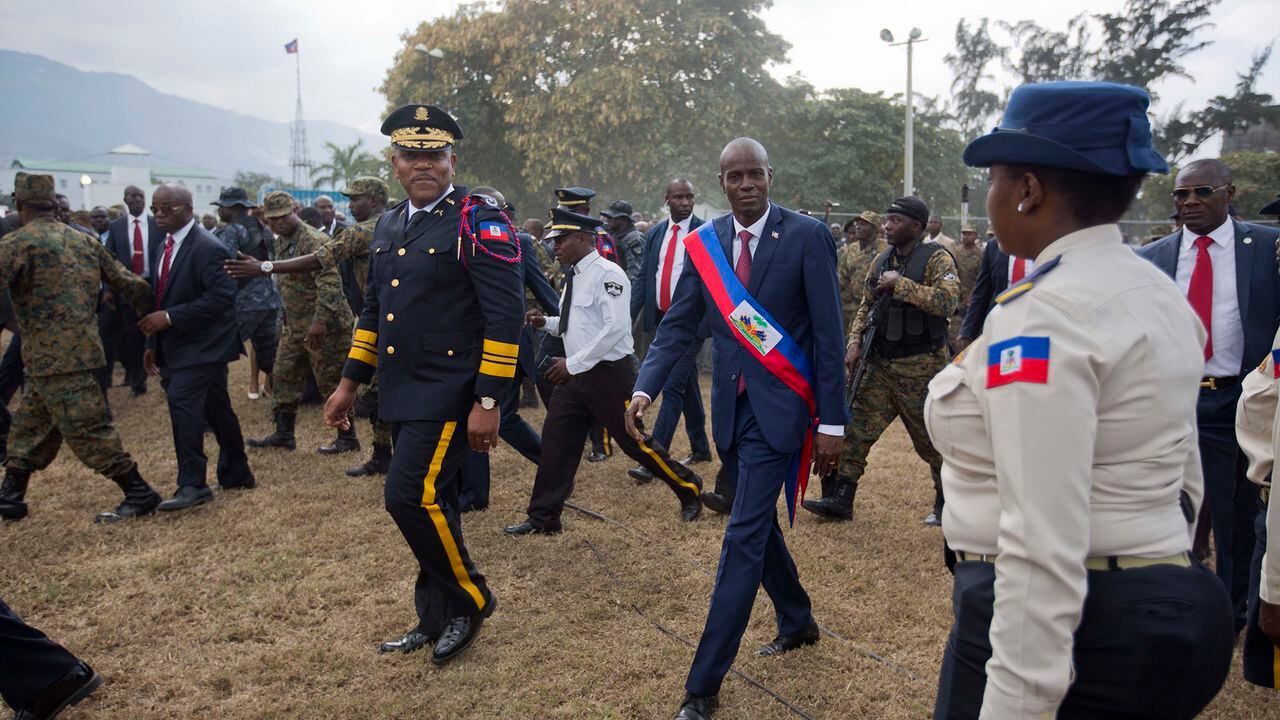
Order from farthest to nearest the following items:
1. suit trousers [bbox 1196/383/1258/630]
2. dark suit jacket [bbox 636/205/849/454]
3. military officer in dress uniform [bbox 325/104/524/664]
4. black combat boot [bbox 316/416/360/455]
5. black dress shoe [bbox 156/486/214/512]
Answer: black combat boot [bbox 316/416/360/455]
black dress shoe [bbox 156/486/214/512]
suit trousers [bbox 1196/383/1258/630]
military officer in dress uniform [bbox 325/104/524/664]
dark suit jacket [bbox 636/205/849/454]

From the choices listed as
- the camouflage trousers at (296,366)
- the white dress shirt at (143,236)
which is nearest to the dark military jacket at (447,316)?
A: the camouflage trousers at (296,366)

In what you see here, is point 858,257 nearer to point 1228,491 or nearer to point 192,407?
point 1228,491

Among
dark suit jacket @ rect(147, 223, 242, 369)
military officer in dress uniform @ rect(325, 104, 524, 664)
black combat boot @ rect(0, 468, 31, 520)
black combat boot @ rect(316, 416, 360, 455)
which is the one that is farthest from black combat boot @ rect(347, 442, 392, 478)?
military officer in dress uniform @ rect(325, 104, 524, 664)

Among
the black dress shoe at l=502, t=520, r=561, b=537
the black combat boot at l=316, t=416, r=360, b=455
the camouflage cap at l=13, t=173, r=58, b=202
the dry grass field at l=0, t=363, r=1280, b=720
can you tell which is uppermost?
the camouflage cap at l=13, t=173, r=58, b=202

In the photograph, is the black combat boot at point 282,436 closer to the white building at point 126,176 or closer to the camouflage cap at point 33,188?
the camouflage cap at point 33,188

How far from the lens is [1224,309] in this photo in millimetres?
4258

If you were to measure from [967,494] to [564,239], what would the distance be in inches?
175

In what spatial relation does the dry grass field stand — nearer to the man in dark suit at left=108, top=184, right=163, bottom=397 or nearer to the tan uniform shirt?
the tan uniform shirt

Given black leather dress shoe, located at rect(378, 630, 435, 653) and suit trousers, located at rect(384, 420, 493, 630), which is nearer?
suit trousers, located at rect(384, 420, 493, 630)

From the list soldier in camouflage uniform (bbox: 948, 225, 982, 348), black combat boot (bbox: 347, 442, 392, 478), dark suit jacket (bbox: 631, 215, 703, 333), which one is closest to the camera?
black combat boot (bbox: 347, 442, 392, 478)

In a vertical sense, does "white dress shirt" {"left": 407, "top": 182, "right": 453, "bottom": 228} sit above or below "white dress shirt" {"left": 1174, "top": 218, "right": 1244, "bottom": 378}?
above

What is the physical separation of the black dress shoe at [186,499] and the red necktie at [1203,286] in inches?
242

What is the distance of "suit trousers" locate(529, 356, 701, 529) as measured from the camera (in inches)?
225

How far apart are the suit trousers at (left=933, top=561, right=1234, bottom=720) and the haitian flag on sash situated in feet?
6.48
